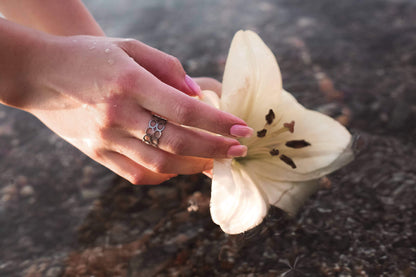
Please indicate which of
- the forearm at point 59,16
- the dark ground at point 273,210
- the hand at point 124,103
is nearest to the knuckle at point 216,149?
the hand at point 124,103

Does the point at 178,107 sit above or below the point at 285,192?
above

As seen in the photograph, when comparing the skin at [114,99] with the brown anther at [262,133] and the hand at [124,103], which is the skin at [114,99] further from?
the brown anther at [262,133]

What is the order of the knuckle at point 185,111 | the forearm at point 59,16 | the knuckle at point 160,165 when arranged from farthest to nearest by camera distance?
the forearm at point 59,16 → the knuckle at point 160,165 → the knuckle at point 185,111

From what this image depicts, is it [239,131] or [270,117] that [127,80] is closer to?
[239,131]

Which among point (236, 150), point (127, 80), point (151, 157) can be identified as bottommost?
point (151, 157)

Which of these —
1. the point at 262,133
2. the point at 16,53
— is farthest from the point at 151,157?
the point at 16,53

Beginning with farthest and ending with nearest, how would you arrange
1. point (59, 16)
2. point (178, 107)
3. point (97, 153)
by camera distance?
1. point (59, 16)
2. point (97, 153)
3. point (178, 107)
